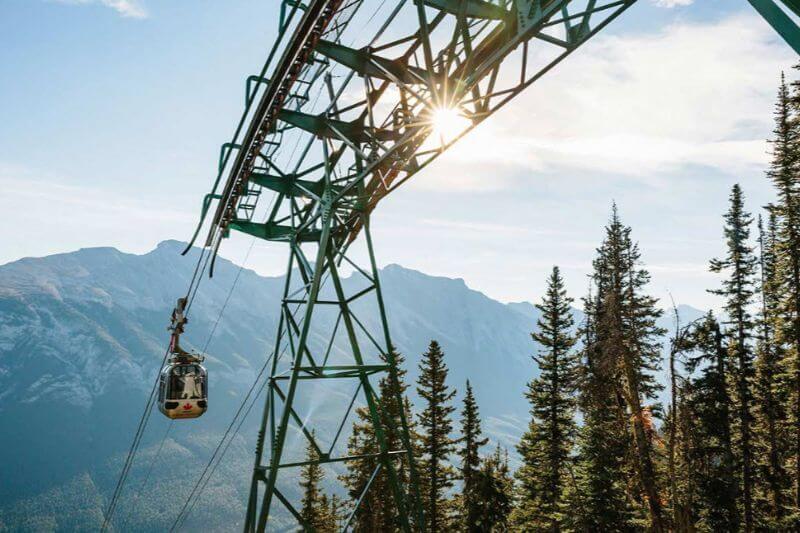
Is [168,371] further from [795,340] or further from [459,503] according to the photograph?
[459,503]

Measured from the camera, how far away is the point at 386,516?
31.4 m

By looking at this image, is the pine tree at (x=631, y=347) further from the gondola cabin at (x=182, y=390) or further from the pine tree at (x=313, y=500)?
the pine tree at (x=313, y=500)

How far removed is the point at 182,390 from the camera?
15.3 metres

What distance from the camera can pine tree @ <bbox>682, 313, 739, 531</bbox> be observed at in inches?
1029

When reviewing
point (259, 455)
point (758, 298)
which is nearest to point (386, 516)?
point (259, 455)

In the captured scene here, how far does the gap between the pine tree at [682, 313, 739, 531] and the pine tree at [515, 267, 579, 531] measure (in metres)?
5.59

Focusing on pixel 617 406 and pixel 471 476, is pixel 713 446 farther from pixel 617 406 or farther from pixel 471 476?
pixel 471 476

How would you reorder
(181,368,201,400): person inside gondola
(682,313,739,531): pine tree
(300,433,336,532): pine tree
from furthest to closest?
(300,433,336,532): pine tree → (682,313,739,531): pine tree → (181,368,201,400): person inside gondola

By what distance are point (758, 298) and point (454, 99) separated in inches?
1150

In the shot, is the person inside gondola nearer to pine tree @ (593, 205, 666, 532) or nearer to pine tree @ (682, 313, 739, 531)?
pine tree @ (593, 205, 666, 532)

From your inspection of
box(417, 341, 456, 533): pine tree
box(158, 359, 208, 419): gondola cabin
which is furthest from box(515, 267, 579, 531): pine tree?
box(158, 359, 208, 419): gondola cabin

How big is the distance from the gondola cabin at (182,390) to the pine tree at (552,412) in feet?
54.3

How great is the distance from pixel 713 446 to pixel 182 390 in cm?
2740

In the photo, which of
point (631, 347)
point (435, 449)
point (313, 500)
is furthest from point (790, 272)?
point (313, 500)
